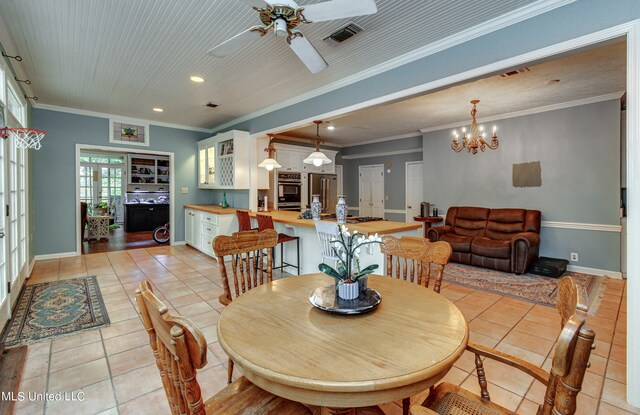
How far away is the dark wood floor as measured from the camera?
252 inches

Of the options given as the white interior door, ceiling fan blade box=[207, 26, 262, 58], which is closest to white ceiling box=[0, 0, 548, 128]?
ceiling fan blade box=[207, 26, 262, 58]

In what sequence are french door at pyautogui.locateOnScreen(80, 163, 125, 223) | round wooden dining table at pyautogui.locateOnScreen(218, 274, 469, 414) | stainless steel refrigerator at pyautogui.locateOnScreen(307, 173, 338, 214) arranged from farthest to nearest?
french door at pyautogui.locateOnScreen(80, 163, 125, 223), stainless steel refrigerator at pyautogui.locateOnScreen(307, 173, 338, 214), round wooden dining table at pyautogui.locateOnScreen(218, 274, 469, 414)

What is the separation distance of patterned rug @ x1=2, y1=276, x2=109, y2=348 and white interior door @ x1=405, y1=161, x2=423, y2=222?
6490 millimetres

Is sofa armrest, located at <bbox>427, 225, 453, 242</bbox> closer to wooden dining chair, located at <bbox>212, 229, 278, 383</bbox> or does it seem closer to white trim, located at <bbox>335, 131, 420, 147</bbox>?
white trim, located at <bbox>335, 131, 420, 147</bbox>

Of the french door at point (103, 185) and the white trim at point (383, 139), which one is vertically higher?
the white trim at point (383, 139)

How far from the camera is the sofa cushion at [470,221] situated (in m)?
5.43

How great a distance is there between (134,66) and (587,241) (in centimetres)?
686

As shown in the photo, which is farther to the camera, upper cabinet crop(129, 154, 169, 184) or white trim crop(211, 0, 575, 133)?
upper cabinet crop(129, 154, 169, 184)

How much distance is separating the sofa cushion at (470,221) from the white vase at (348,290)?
15.9 ft

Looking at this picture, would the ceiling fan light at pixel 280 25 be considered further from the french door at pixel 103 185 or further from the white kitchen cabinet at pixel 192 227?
the french door at pixel 103 185

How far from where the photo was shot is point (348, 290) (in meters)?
1.37

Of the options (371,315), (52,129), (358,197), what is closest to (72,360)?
(371,315)

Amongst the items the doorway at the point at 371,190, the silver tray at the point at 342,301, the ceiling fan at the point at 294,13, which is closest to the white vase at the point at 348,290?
the silver tray at the point at 342,301

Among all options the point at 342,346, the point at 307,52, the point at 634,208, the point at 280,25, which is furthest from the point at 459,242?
the point at 342,346
